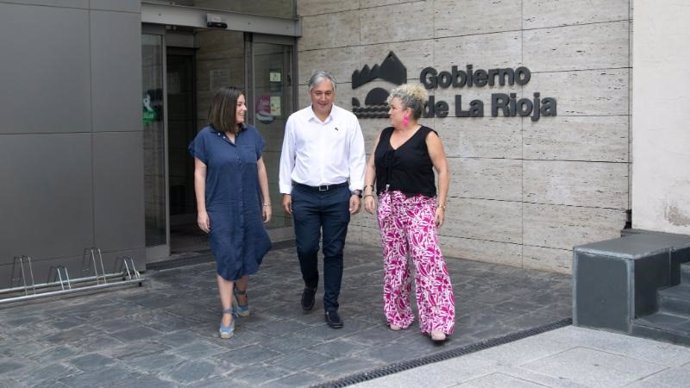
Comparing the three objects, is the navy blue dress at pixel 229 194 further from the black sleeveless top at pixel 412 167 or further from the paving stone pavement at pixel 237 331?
the black sleeveless top at pixel 412 167

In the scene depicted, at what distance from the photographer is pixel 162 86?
952 centimetres

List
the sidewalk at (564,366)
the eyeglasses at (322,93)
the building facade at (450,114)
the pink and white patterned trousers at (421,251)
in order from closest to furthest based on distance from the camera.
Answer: the sidewalk at (564,366) < the pink and white patterned trousers at (421,251) < the eyeglasses at (322,93) < the building facade at (450,114)

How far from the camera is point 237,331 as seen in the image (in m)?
6.41

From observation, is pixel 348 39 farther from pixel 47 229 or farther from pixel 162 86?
pixel 47 229

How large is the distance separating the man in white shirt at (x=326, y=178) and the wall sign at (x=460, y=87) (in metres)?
2.89

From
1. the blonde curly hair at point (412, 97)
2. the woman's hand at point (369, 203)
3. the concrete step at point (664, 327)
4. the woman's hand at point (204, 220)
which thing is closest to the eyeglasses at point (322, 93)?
the blonde curly hair at point (412, 97)

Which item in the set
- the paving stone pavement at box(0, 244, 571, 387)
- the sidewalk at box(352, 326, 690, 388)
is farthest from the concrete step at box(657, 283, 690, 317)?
the paving stone pavement at box(0, 244, 571, 387)

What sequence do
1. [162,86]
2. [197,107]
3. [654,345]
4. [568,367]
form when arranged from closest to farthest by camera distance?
[568,367] < [654,345] < [162,86] < [197,107]

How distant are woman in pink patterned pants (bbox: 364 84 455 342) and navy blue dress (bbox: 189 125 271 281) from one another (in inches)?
35.3

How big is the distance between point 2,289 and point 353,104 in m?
4.73

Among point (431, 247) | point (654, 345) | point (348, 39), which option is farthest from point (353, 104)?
point (654, 345)

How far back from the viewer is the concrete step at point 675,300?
20.4ft

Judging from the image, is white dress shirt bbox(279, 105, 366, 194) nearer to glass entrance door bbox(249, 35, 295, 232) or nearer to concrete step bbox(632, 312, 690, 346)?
concrete step bbox(632, 312, 690, 346)

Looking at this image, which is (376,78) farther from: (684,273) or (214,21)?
(684,273)
